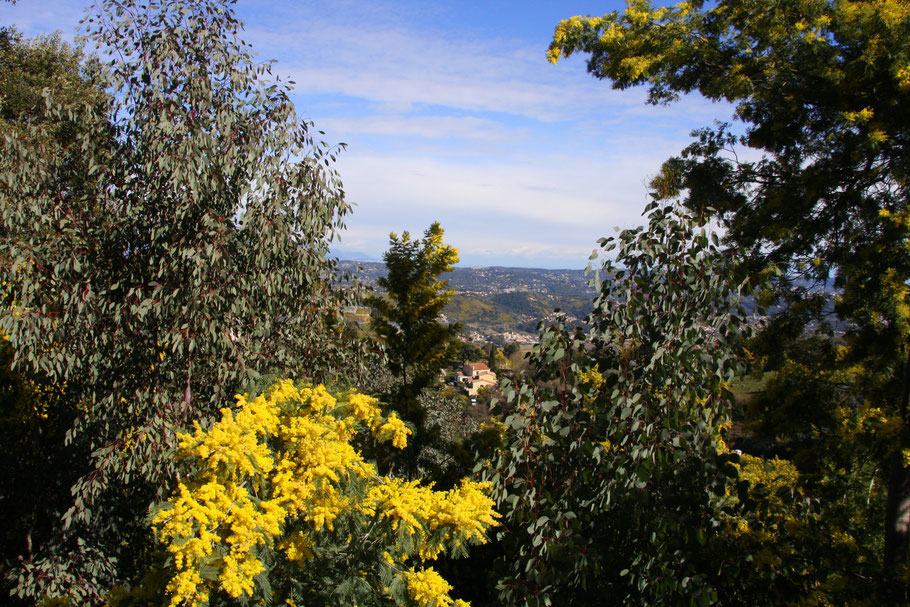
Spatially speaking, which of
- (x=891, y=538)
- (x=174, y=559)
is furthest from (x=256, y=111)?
(x=891, y=538)

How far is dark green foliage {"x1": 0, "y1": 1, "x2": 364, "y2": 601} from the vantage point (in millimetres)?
3527

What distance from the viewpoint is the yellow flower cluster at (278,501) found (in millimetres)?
2207

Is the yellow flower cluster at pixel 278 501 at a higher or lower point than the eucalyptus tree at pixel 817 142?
lower

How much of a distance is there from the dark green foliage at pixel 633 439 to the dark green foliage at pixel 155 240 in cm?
205

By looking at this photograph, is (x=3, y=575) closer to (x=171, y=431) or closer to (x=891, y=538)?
(x=171, y=431)

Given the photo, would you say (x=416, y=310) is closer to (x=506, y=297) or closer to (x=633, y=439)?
(x=633, y=439)

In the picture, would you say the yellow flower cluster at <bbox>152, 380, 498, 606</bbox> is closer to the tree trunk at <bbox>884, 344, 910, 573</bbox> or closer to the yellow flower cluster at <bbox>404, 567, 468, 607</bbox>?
the yellow flower cluster at <bbox>404, 567, 468, 607</bbox>

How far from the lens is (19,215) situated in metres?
3.50

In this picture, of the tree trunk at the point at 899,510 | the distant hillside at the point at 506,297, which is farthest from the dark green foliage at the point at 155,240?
the distant hillside at the point at 506,297

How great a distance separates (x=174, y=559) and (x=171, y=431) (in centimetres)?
149

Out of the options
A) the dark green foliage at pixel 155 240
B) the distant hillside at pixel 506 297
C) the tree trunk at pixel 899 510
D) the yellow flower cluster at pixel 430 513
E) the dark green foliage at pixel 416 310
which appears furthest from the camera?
the distant hillside at pixel 506 297

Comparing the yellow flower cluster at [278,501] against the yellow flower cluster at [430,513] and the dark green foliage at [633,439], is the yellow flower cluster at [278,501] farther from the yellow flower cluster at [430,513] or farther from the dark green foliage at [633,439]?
the dark green foliage at [633,439]

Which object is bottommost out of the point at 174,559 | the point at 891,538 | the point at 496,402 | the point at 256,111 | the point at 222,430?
A: the point at 891,538

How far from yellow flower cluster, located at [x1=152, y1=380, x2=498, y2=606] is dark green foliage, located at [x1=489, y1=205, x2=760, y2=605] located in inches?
15.7
